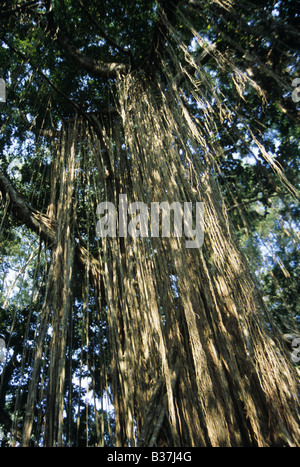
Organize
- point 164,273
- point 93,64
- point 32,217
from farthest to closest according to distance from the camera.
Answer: point 93,64 < point 32,217 < point 164,273

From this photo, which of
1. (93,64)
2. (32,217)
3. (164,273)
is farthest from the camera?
(93,64)

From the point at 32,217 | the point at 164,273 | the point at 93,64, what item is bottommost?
the point at 164,273

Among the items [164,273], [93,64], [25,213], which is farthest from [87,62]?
[164,273]

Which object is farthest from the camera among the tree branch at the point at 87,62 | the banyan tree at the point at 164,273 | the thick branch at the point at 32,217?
the tree branch at the point at 87,62

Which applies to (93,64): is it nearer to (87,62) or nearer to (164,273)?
(87,62)

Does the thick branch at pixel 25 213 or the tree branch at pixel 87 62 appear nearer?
the thick branch at pixel 25 213

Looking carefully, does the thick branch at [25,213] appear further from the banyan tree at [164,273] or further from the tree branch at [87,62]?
the tree branch at [87,62]

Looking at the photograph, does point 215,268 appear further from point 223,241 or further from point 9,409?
point 9,409

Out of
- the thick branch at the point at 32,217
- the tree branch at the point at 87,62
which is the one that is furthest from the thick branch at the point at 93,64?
the thick branch at the point at 32,217

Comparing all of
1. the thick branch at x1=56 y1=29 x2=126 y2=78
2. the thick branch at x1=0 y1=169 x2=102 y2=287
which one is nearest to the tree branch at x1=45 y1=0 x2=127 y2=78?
the thick branch at x1=56 y1=29 x2=126 y2=78

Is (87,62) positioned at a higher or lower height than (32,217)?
higher

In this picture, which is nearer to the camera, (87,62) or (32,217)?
(32,217)

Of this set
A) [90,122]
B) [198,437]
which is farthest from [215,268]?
[90,122]

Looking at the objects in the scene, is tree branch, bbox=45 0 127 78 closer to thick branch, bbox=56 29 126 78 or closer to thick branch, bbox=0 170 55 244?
thick branch, bbox=56 29 126 78
